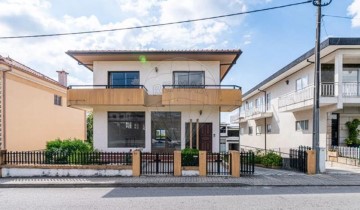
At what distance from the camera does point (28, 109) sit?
52.6 feet

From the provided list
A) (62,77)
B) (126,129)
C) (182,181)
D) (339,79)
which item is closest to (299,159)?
(339,79)

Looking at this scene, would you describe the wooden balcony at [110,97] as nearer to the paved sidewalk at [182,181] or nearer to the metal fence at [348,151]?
the paved sidewalk at [182,181]

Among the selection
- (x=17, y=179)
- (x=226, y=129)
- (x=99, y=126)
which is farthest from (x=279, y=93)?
(x=226, y=129)

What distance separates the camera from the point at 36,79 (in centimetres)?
1670

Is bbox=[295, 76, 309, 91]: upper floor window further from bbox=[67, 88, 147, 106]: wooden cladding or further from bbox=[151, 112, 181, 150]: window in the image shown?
bbox=[67, 88, 147, 106]: wooden cladding

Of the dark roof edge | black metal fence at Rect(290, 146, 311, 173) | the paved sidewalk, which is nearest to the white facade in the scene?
black metal fence at Rect(290, 146, 311, 173)

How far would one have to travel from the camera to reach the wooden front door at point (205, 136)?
50.8 ft

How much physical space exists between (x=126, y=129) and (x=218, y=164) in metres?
6.91

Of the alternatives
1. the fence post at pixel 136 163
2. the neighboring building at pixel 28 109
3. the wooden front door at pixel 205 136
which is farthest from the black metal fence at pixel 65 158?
the wooden front door at pixel 205 136

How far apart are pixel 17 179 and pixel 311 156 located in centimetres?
1249

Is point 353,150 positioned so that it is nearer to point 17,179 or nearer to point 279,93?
point 279,93

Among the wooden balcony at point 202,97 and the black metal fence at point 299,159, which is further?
the wooden balcony at point 202,97

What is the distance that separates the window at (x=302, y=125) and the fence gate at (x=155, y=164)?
1150 cm

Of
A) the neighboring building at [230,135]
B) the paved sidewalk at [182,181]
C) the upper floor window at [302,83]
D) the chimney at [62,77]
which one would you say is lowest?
the neighboring building at [230,135]
